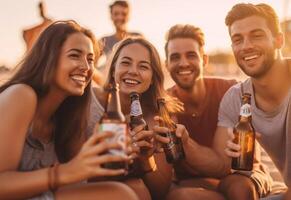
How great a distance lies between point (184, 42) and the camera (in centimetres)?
502

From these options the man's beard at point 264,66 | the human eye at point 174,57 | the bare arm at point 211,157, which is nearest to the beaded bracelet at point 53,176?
the bare arm at point 211,157

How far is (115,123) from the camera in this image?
8.84 ft

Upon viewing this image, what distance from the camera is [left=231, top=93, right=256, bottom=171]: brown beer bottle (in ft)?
12.4

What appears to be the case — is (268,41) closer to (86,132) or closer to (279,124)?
(279,124)

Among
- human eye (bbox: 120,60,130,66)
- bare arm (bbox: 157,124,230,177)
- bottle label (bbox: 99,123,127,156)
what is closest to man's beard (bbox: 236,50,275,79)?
bare arm (bbox: 157,124,230,177)

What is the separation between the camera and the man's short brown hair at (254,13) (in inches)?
168

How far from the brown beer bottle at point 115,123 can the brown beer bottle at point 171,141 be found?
0.81 metres

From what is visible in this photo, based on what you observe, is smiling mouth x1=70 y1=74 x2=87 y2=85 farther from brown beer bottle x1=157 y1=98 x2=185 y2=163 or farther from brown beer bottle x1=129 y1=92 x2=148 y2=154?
brown beer bottle x1=157 y1=98 x2=185 y2=163

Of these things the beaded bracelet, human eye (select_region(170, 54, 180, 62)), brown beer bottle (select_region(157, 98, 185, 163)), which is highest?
human eye (select_region(170, 54, 180, 62))

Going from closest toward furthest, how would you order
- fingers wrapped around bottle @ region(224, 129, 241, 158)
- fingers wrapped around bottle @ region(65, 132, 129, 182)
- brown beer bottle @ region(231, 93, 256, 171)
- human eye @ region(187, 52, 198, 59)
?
fingers wrapped around bottle @ region(65, 132, 129, 182)
fingers wrapped around bottle @ region(224, 129, 241, 158)
brown beer bottle @ region(231, 93, 256, 171)
human eye @ region(187, 52, 198, 59)

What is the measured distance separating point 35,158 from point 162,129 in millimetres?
991


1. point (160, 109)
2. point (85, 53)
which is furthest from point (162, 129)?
point (85, 53)

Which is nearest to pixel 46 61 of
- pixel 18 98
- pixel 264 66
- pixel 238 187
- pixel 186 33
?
pixel 18 98

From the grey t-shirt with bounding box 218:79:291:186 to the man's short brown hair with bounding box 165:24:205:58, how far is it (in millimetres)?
983
